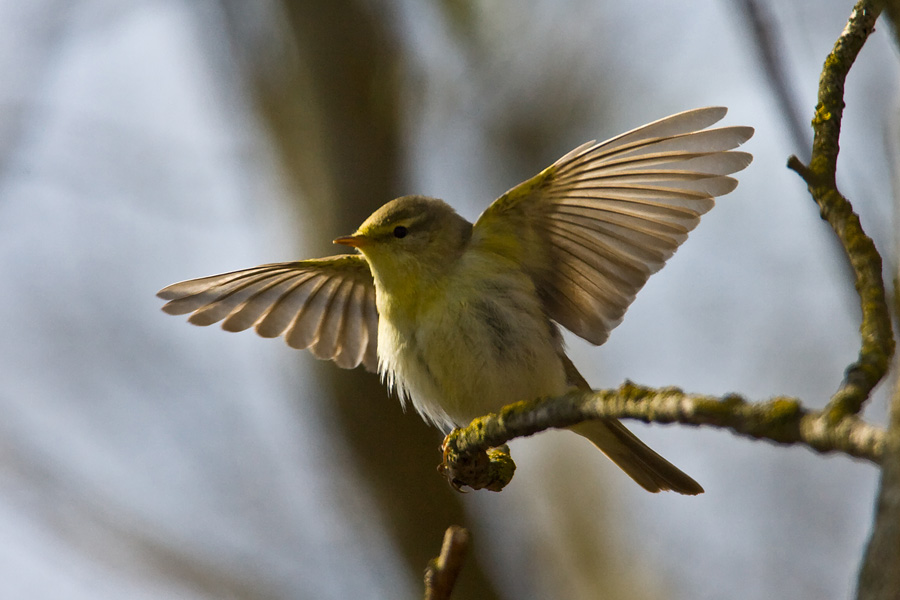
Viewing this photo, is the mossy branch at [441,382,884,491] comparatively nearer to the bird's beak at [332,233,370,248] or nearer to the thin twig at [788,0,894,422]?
the thin twig at [788,0,894,422]

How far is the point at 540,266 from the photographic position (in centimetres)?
346

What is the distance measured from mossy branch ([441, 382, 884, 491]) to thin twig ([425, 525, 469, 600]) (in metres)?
0.32

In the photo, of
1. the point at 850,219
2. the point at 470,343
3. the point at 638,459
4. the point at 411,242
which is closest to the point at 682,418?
the point at 850,219

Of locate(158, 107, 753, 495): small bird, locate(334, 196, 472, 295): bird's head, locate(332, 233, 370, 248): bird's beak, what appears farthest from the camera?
locate(332, 233, 370, 248): bird's beak

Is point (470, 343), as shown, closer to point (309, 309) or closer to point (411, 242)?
point (411, 242)

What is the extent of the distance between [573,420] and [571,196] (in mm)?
1783

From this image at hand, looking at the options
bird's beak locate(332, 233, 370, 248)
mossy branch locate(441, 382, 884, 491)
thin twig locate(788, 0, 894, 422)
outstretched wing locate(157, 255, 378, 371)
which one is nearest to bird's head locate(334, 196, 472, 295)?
bird's beak locate(332, 233, 370, 248)

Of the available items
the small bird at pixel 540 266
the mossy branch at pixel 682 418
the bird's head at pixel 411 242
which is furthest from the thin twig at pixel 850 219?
the bird's head at pixel 411 242

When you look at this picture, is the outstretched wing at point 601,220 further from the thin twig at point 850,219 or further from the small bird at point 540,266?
the thin twig at point 850,219

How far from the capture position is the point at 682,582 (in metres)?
6.71

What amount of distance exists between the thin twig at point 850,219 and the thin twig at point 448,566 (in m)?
0.59

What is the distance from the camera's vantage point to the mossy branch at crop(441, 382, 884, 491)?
1012mm

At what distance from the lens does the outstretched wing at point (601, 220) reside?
3.04m

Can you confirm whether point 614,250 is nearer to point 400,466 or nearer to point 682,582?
point 400,466
